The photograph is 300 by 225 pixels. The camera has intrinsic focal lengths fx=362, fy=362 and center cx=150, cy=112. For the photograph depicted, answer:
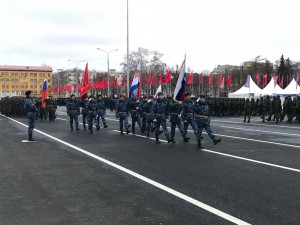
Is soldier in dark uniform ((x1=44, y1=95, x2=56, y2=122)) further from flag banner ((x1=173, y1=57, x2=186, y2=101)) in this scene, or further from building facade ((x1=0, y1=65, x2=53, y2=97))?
building facade ((x1=0, y1=65, x2=53, y2=97))

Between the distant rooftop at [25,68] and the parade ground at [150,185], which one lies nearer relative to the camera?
the parade ground at [150,185]

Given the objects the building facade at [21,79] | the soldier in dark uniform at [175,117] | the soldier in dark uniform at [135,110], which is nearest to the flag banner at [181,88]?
the soldier in dark uniform at [175,117]

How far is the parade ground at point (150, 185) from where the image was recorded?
186 inches

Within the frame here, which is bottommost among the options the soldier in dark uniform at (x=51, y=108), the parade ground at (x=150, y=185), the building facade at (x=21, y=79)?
the parade ground at (x=150, y=185)

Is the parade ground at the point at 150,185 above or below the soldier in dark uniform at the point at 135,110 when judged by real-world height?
below

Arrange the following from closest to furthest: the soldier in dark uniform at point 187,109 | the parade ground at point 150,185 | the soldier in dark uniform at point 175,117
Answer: the parade ground at point 150,185
the soldier in dark uniform at point 175,117
the soldier in dark uniform at point 187,109

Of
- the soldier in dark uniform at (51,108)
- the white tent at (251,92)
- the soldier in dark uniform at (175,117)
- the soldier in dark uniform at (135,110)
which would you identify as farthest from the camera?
the white tent at (251,92)

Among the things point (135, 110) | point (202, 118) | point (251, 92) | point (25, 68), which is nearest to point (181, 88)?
point (202, 118)

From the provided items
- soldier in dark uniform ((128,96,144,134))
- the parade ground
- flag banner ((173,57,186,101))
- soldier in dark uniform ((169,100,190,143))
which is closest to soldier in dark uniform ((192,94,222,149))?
Result: the parade ground

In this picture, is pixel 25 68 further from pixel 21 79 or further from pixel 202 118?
pixel 202 118

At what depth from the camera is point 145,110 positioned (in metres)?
14.8

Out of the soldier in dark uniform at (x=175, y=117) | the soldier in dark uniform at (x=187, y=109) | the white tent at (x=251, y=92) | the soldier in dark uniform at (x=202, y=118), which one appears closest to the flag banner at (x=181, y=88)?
the soldier in dark uniform at (x=175, y=117)

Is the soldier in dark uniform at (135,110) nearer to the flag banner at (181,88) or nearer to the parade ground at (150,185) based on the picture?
the flag banner at (181,88)

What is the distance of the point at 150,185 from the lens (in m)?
6.33
